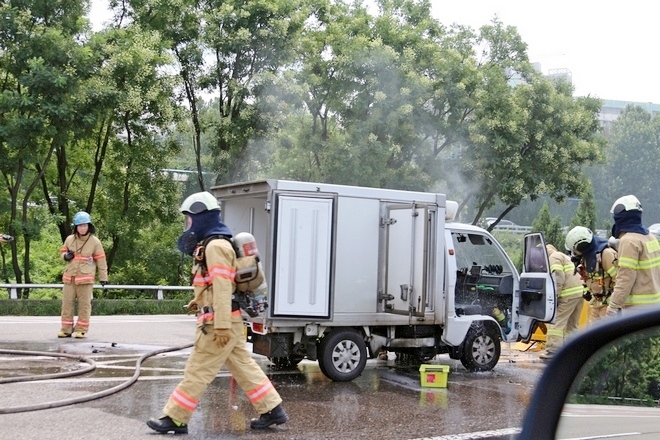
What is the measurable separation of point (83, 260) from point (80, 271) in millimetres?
173

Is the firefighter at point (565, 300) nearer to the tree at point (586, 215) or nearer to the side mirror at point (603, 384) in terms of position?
the side mirror at point (603, 384)

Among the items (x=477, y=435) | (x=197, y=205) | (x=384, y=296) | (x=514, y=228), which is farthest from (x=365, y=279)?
(x=514, y=228)

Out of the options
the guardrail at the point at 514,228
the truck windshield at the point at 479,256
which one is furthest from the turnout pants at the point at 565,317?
the guardrail at the point at 514,228

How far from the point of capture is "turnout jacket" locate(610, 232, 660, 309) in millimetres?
8375

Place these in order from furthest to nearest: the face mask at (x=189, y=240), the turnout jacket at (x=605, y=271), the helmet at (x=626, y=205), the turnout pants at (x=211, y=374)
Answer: the turnout jacket at (x=605, y=271) → the helmet at (x=626, y=205) → the face mask at (x=189, y=240) → the turnout pants at (x=211, y=374)

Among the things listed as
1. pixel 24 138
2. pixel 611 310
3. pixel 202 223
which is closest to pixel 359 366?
pixel 611 310

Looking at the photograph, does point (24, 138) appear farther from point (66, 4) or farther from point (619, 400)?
point (619, 400)

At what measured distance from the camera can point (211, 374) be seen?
654 cm

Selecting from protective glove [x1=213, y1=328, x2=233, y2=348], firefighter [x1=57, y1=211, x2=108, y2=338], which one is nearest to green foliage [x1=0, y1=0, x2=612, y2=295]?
firefighter [x1=57, y1=211, x2=108, y2=338]

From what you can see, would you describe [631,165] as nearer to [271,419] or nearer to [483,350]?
[483,350]

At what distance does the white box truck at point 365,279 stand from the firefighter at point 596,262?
639 millimetres

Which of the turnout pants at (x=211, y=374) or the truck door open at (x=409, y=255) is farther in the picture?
the truck door open at (x=409, y=255)

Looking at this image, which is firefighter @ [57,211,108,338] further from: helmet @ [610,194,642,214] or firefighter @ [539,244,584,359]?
helmet @ [610,194,642,214]

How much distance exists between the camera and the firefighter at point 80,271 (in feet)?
41.0
